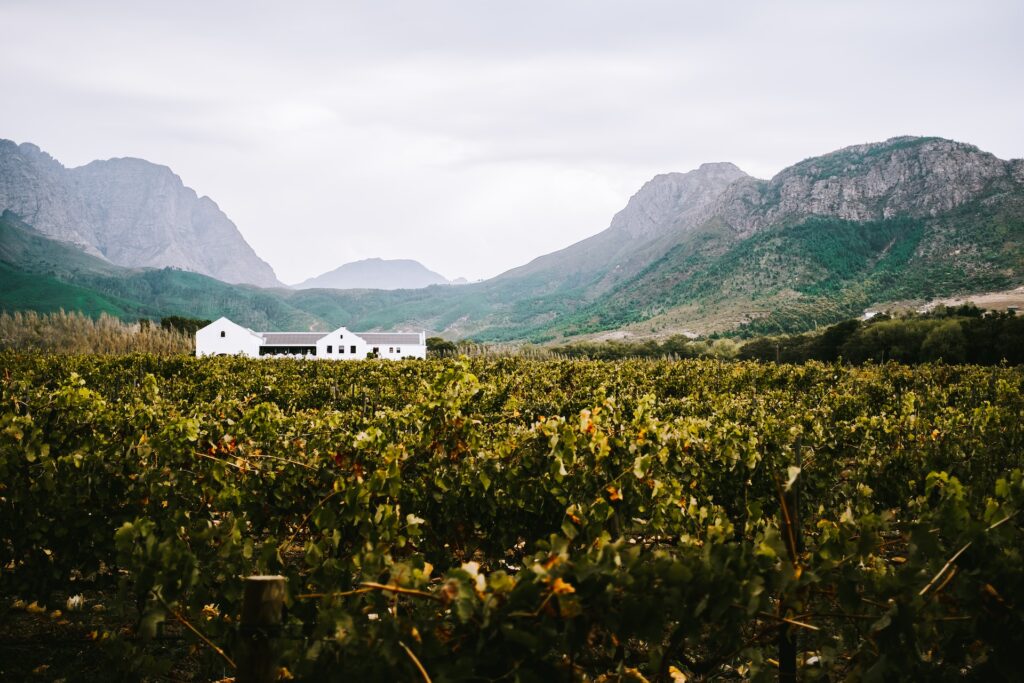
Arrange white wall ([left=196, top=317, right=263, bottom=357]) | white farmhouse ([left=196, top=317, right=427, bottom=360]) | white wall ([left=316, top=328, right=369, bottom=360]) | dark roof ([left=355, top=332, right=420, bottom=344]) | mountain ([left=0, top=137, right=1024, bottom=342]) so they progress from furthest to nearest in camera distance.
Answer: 1. mountain ([left=0, top=137, right=1024, bottom=342])
2. dark roof ([left=355, top=332, right=420, bottom=344])
3. white wall ([left=316, top=328, right=369, bottom=360])
4. white farmhouse ([left=196, top=317, right=427, bottom=360])
5. white wall ([left=196, top=317, right=263, bottom=357])

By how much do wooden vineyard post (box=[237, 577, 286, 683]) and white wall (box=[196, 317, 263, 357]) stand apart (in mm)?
65840

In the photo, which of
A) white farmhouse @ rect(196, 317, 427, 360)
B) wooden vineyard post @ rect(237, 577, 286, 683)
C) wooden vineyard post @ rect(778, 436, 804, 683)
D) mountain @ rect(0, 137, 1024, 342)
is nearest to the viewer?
wooden vineyard post @ rect(237, 577, 286, 683)

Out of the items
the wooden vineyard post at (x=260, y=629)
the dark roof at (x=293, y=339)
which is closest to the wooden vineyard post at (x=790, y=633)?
the wooden vineyard post at (x=260, y=629)

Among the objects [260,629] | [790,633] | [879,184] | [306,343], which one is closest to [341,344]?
[306,343]

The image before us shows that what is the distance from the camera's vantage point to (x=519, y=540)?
5102 millimetres

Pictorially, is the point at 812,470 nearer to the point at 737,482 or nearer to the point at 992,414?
the point at 737,482

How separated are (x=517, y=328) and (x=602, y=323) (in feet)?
178

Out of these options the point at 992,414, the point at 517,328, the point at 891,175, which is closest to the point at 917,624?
the point at 992,414

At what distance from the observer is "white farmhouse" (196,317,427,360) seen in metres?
63.2

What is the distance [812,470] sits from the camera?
5.94m

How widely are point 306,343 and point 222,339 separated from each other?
1202 cm

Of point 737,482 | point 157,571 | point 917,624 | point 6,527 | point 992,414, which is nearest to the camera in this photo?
point 917,624

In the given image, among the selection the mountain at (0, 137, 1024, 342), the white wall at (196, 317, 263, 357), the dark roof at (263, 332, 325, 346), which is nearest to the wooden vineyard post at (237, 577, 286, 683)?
the white wall at (196, 317, 263, 357)

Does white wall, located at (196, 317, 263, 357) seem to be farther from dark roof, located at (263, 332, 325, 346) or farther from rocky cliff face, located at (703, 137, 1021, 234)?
rocky cliff face, located at (703, 137, 1021, 234)
